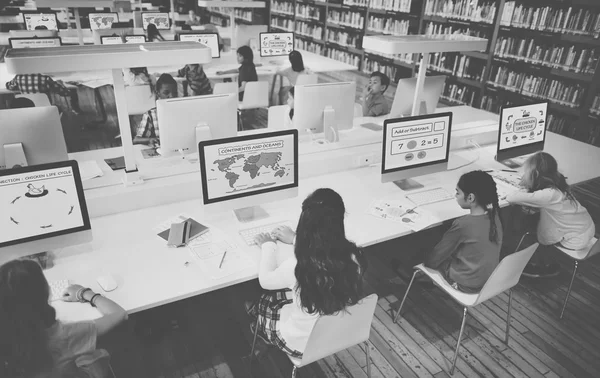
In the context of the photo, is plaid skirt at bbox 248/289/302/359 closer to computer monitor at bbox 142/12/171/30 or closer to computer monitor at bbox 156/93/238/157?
computer monitor at bbox 156/93/238/157

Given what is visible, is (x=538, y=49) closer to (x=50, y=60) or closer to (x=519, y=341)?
(x=519, y=341)

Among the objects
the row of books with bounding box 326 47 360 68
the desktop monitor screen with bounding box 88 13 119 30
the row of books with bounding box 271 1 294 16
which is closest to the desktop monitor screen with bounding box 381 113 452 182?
the row of books with bounding box 326 47 360 68

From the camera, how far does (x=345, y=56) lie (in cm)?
881

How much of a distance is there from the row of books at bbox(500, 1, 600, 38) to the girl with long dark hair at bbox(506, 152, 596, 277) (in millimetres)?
3279

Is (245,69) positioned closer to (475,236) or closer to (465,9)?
(465,9)

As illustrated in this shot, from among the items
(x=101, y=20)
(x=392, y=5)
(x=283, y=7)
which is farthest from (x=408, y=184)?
(x=283, y=7)

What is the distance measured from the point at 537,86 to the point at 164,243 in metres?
5.25

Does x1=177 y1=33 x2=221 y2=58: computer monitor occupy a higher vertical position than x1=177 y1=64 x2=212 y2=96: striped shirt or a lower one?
higher

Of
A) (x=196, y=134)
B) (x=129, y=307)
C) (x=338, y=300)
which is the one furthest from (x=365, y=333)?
(x=196, y=134)

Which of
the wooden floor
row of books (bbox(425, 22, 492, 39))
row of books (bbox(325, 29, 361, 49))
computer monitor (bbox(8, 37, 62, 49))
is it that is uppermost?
row of books (bbox(425, 22, 492, 39))

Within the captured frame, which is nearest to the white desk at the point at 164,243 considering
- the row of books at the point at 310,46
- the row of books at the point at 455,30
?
the row of books at the point at 455,30

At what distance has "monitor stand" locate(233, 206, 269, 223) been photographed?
94.3 inches

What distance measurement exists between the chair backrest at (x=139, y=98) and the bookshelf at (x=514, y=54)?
10.6 ft

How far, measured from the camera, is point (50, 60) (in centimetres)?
186
